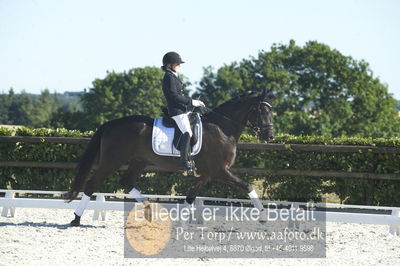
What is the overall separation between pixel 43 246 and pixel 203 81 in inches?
1792

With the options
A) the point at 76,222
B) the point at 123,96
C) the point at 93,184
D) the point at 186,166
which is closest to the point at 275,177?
the point at 186,166

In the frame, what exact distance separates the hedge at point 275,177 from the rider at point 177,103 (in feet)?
9.27

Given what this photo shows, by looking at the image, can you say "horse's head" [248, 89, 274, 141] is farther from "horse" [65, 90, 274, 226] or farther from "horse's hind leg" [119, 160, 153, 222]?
"horse's hind leg" [119, 160, 153, 222]

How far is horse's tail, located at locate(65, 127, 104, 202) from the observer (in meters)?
7.72

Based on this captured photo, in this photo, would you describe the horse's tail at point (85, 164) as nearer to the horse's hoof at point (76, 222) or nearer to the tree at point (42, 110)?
the horse's hoof at point (76, 222)

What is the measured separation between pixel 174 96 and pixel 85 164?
169cm

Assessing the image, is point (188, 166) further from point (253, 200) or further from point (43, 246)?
point (43, 246)

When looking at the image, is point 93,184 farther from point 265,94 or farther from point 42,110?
point 42,110

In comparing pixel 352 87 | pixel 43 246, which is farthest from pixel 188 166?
pixel 352 87

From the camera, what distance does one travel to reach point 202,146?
7.78 meters

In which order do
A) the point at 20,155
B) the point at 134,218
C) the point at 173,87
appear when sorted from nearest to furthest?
the point at 173,87 → the point at 134,218 → the point at 20,155

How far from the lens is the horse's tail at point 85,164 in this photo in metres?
7.72

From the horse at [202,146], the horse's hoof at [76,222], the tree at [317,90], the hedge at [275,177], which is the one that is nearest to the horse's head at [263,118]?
the horse at [202,146]

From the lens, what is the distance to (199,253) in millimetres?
6129
